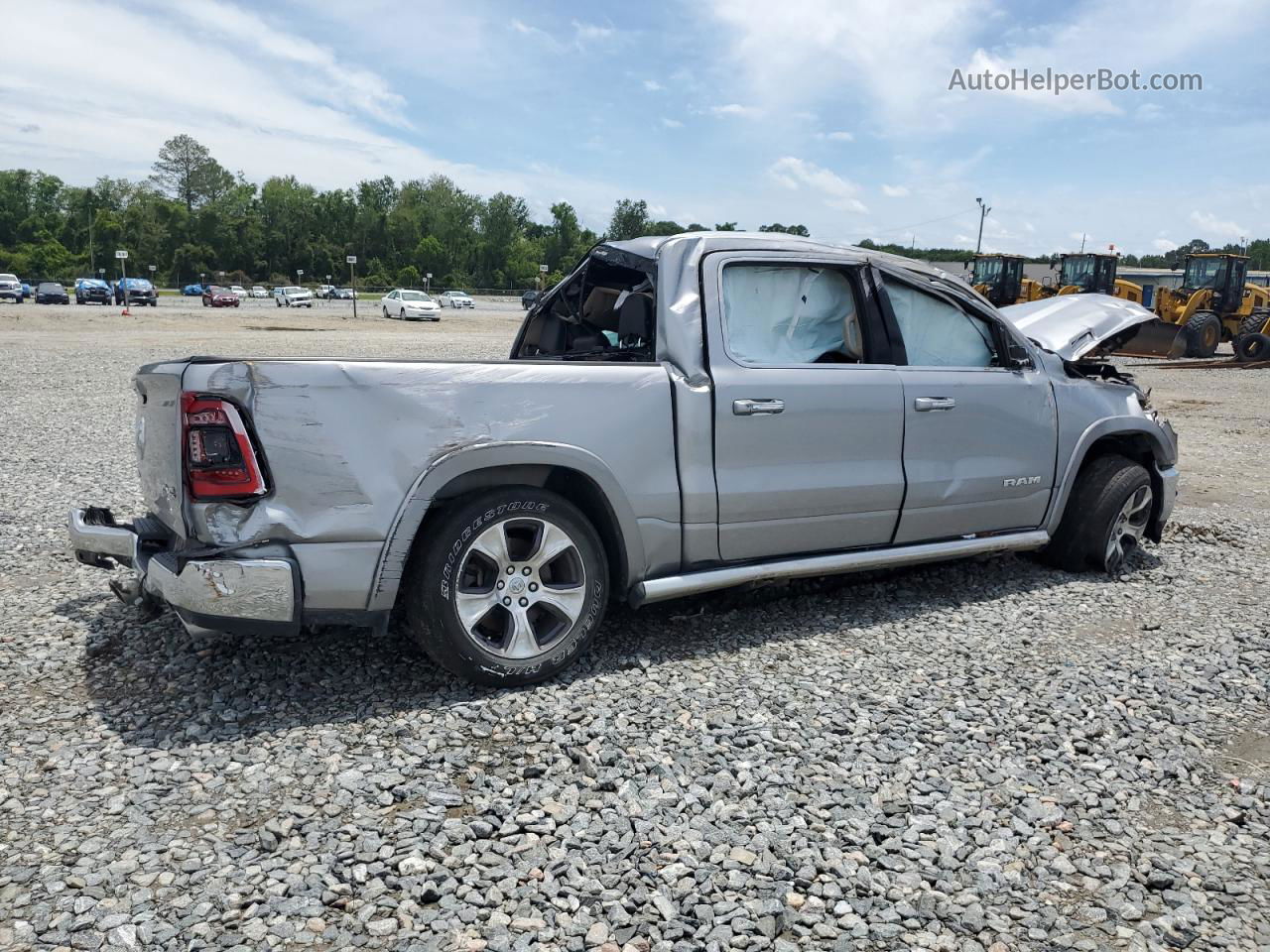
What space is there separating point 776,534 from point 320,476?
6.56ft

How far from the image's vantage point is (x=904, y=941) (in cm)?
239

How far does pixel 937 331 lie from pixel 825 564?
147cm

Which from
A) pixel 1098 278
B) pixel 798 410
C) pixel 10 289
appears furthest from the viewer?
pixel 10 289

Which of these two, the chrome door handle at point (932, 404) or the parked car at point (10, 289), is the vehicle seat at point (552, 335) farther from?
the parked car at point (10, 289)

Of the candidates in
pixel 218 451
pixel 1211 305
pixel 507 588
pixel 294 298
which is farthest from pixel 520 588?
pixel 294 298

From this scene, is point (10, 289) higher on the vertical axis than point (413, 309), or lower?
higher

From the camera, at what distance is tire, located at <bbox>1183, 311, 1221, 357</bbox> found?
23047 millimetres

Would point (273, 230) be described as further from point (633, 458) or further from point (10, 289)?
point (633, 458)

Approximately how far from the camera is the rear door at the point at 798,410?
4.09 metres

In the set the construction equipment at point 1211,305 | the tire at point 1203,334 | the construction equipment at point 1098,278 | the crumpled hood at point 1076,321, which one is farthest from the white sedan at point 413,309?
the crumpled hood at point 1076,321

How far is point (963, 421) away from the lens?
15.6 ft

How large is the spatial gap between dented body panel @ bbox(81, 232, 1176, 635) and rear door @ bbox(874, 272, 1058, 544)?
0.01 metres

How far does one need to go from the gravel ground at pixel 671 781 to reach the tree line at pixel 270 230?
9760 cm

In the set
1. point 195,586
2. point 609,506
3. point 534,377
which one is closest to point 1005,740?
point 609,506
